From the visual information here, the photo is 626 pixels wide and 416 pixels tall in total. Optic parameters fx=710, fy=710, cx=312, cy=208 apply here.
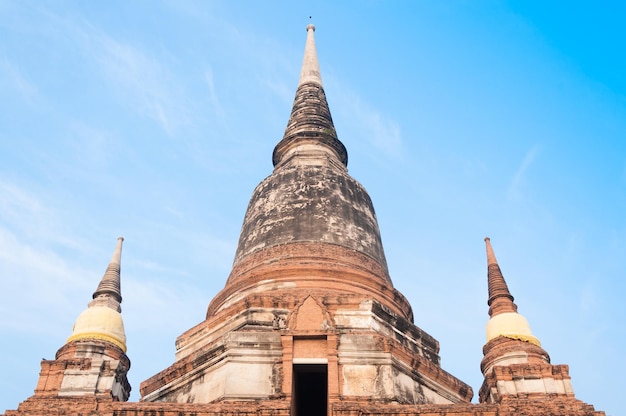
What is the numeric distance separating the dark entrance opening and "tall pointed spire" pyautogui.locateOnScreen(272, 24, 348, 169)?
687 cm

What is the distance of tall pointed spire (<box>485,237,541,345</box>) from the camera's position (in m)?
15.1

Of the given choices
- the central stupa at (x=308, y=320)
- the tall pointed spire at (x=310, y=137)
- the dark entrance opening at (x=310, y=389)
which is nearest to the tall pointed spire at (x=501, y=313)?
the central stupa at (x=308, y=320)

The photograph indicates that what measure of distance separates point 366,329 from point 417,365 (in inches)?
47.9

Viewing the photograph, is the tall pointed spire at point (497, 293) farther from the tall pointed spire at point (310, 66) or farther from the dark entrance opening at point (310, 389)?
the tall pointed spire at point (310, 66)

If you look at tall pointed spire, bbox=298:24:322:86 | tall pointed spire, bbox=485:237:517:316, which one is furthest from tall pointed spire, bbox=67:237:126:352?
tall pointed spire, bbox=298:24:322:86

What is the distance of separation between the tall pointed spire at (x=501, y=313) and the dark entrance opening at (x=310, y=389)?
12.6 feet

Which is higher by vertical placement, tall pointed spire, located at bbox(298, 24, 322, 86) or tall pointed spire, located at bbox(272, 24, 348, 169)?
tall pointed spire, located at bbox(298, 24, 322, 86)

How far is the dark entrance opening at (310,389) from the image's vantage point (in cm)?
1314

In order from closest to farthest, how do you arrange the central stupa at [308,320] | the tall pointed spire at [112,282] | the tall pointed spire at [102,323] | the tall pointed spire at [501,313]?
the central stupa at [308,320] < the tall pointed spire at [102,323] < the tall pointed spire at [501,313] < the tall pointed spire at [112,282]

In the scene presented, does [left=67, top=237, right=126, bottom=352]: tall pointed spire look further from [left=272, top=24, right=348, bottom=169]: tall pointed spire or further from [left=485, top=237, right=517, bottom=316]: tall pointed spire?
[left=485, top=237, right=517, bottom=316]: tall pointed spire

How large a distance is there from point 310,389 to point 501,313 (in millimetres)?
4596

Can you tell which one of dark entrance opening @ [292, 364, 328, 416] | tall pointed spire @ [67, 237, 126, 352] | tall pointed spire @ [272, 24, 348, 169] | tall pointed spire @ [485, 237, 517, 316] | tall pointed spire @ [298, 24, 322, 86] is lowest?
dark entrance opening @ [292, 364, 328, 416]

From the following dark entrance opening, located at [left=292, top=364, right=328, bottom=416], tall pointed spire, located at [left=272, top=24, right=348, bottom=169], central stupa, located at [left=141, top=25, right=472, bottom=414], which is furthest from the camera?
tall pointed spire, located at [left=272, top=24, right=348, bottom=169]

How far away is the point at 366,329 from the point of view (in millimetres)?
14180
